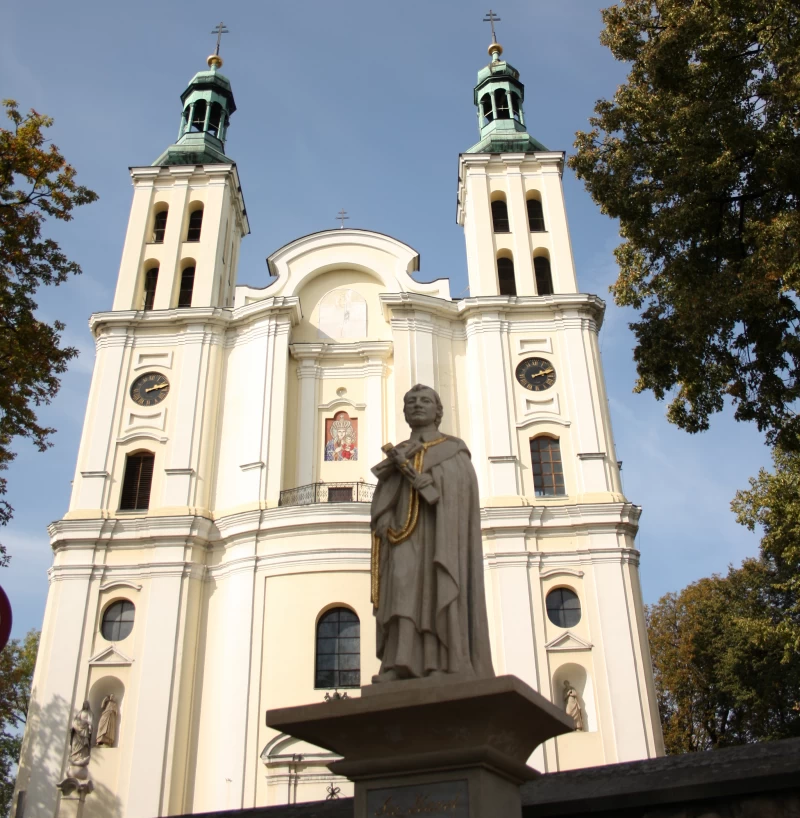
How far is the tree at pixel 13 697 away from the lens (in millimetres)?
28312

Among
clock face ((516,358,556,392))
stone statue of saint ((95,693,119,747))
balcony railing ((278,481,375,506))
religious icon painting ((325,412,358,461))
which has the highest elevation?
clock face ((516,358,556,392))

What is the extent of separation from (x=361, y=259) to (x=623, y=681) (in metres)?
13.5

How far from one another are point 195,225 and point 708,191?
61.6 ft

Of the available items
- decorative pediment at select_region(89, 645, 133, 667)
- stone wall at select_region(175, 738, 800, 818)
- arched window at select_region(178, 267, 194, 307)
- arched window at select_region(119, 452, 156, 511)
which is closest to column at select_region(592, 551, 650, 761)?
decorative pediment at select_region(89, 645, 133, 667)

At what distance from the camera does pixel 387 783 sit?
436 centimetres

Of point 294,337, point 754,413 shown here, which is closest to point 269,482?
point 294,337

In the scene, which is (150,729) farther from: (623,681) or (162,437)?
(623,681)

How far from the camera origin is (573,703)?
60.8 feet

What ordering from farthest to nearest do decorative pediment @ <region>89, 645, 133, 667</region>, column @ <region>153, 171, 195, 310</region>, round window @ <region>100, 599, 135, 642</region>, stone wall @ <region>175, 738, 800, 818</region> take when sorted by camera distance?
1. column @ <region>153, 171, 195, 310</region>
2. round window @ <region>100, 599, 135, 642</region>
3. decorative pediment @ <region>89, 645, 133, 667</region>
4. stone wall @ <region>175, 738, 800, 818</region>

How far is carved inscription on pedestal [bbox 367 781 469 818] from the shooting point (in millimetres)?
4180

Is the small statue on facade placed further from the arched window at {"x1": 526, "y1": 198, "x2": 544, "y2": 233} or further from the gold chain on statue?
the arched window at {"x1": 526, "y1": 198, "x2": 544, "y2": 233}

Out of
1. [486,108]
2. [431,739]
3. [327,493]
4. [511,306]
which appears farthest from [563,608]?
[486,108]

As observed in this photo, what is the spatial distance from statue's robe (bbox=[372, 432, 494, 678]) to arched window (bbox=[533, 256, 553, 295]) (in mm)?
20427

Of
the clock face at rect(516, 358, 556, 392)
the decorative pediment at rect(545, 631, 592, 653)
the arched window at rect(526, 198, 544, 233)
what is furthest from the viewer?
the arched window at rect(526, 198, 544, 233)
